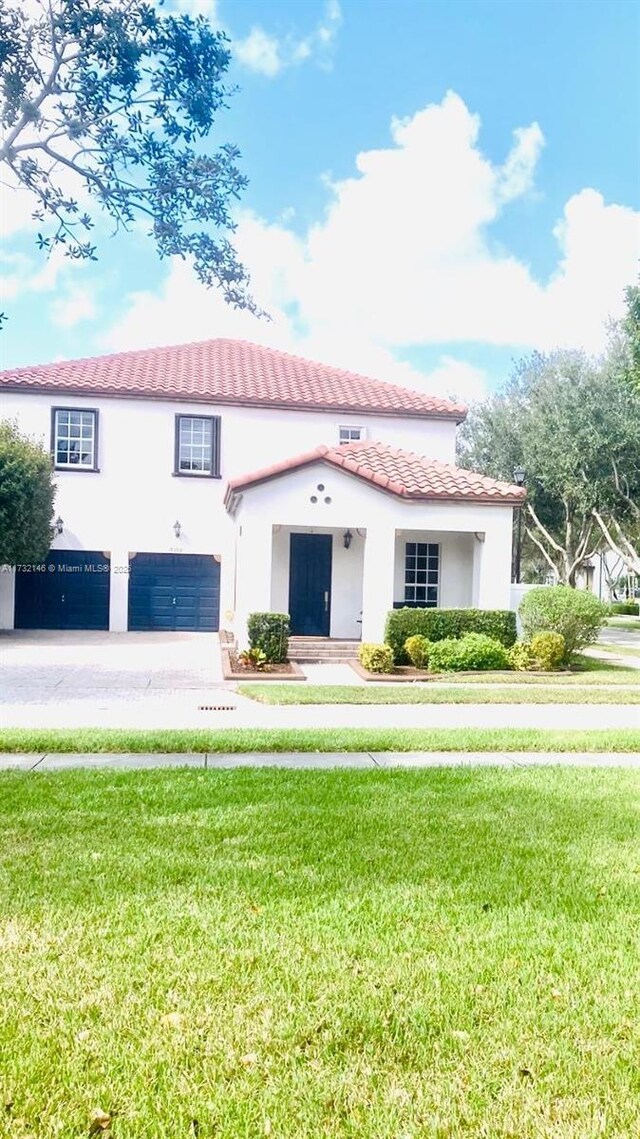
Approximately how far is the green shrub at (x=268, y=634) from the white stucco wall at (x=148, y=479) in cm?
676

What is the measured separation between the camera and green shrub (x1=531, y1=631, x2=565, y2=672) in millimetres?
17203

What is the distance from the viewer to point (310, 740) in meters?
9.02

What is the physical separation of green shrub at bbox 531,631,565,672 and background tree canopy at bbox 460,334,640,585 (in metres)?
10.8

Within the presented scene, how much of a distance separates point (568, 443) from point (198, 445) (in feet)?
45.2

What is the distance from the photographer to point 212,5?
663 centimetres

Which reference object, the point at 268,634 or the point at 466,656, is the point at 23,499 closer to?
the point at 268,634

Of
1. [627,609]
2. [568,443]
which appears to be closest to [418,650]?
[568,443]

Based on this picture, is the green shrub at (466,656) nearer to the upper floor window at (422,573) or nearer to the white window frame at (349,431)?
the upper floor window at (422,573)

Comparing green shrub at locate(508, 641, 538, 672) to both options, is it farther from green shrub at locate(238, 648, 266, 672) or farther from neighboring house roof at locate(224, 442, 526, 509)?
green shrub at locate(238, 648, 266, 672)

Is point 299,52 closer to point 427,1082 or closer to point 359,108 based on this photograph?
point 359,108

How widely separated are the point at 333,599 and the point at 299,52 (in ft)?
45.6

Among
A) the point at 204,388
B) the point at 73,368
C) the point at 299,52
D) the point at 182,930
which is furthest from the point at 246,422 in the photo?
the point at 182,930

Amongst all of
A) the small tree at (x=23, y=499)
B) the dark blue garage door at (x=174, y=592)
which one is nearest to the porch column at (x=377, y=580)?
the dark blue garage door at (x=174, y=592)

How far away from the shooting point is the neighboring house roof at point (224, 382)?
23.7 metres
